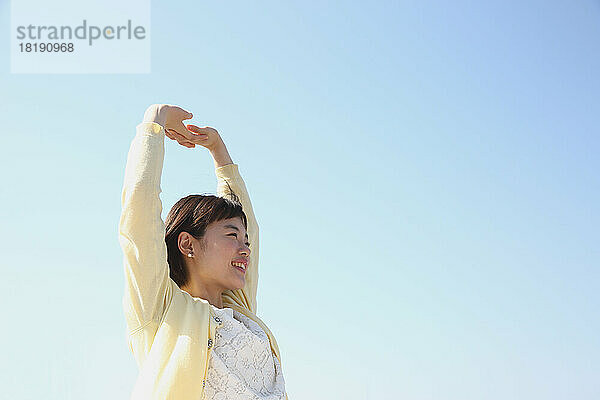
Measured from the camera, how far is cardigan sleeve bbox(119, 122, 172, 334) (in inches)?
80.7

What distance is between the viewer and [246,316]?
7.98 ft

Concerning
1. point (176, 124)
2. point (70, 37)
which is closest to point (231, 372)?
point (176, 124)

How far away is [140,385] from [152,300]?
237mm

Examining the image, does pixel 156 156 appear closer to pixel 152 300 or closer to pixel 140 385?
pixel 152 300

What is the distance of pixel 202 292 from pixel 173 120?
1.90ft

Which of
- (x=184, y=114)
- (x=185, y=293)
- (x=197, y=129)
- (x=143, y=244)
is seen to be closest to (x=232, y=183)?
(x=197, y=129)

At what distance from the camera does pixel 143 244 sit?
205 centimetres

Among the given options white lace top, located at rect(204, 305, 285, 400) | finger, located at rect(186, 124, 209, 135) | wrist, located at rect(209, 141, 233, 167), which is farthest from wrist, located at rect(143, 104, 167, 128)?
white lace top, located at rect(204, 305, 285, 400)

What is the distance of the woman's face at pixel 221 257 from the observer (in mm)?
2352

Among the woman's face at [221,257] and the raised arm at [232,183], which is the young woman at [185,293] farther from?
the raised arm at [232,183]

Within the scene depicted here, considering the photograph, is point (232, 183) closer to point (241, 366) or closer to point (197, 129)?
point (197, 129)

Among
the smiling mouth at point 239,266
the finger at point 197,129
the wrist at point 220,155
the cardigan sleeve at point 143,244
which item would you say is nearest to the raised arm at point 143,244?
the cardigan sleeve at point 143,244

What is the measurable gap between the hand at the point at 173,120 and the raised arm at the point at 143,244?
0.21 meters

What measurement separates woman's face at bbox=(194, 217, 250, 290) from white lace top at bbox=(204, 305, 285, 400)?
0.10 m
